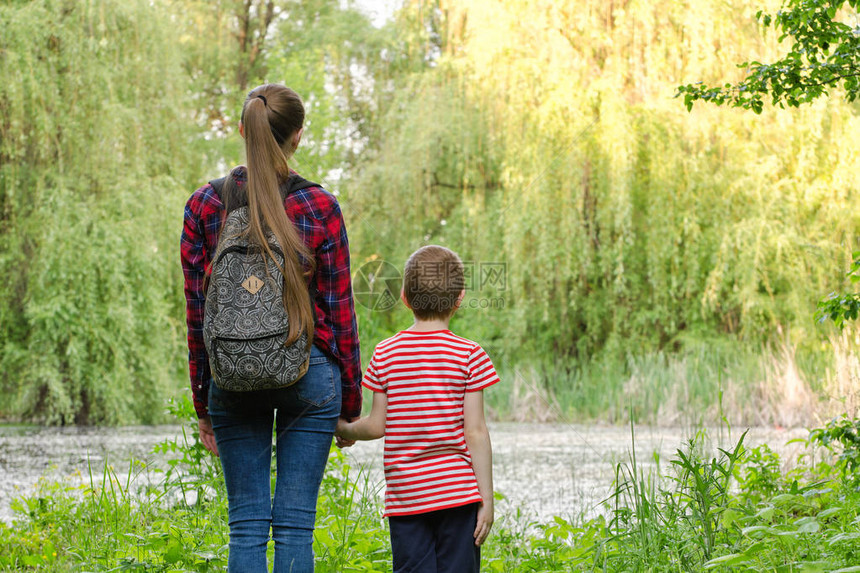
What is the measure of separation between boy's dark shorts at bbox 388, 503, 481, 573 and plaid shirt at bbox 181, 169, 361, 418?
0.36m

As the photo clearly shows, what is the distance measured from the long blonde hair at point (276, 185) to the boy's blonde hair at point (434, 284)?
25 cm

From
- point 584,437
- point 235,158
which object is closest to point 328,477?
point 584,437

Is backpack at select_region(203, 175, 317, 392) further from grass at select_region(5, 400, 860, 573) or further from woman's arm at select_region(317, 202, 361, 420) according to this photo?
grass at select_region(5, 400, 860, 573)

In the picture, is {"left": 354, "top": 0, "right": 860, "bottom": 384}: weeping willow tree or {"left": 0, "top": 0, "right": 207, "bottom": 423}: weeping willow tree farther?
{"left": 354, "top": 0, "right": 860, "bottom": 384}: weeping willow tree

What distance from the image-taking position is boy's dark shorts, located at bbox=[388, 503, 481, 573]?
2.05m

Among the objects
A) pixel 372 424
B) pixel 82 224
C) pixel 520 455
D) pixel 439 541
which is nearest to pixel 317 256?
pixel 372 424

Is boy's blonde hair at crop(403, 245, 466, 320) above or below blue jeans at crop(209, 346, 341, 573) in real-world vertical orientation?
above

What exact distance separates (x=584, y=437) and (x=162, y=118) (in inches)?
238

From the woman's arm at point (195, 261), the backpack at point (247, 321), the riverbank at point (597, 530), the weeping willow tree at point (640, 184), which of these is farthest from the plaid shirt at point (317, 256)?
the weeping willow tree at point (640, 184)

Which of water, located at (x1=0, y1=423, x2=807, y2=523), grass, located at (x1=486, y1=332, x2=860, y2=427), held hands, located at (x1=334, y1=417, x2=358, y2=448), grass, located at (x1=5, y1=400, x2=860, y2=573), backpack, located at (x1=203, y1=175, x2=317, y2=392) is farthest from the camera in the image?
grass, located at (x1=486, y1=332, x2=860, y2=427)

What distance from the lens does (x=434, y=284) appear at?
2111 millimetres

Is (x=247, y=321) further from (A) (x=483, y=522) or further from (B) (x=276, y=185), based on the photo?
(A) (x=483, y=522)

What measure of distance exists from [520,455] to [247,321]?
5435 millimetres

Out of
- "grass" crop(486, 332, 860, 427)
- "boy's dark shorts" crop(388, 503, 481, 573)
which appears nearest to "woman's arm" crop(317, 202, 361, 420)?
"boy's dark shorts" crop(388, 503, 481, 573)
